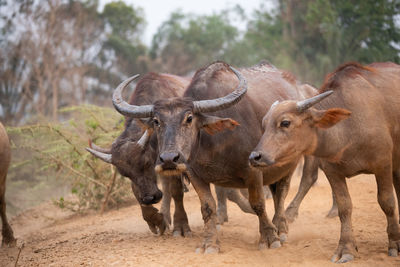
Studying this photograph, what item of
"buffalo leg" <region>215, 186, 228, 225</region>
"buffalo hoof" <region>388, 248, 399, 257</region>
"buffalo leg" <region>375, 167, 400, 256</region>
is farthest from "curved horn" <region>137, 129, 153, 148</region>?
"buffalo hoof" <region>388, 248, 399, 257</region>

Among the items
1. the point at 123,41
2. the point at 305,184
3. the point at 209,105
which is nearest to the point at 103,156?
the point at 209,105

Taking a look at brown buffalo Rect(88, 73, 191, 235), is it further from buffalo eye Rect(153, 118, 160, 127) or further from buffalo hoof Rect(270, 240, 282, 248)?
buffalo hoof Rect(270, 240, 282, 248)

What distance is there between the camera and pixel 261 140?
5211 mm

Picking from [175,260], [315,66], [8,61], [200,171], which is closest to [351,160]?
[200,171]

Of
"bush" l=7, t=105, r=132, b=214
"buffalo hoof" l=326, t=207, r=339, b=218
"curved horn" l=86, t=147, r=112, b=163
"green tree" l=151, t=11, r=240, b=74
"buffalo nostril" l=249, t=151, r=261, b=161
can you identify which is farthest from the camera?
"green tree" l=151, t=11, r=240, b=74

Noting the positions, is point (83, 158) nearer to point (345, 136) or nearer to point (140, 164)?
point (140, 164)

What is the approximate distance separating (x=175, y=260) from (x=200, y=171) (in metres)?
1.18

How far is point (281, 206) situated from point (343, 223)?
178cm

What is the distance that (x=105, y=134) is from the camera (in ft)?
34.8

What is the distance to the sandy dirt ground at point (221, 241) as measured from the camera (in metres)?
5.55

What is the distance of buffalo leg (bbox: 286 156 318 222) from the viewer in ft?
27.3

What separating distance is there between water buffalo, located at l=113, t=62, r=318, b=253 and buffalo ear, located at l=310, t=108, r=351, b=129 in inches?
37.5

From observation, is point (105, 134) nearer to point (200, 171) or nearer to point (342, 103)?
point (200, 171)

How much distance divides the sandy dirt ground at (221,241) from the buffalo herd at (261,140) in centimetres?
29
